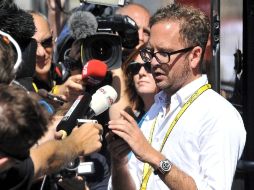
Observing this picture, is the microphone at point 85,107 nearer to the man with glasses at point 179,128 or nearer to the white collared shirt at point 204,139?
the man with glasses at point 179,128

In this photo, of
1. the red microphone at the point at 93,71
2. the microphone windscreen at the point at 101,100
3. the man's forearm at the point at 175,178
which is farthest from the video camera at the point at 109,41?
the man's forearm at the point at 175,178

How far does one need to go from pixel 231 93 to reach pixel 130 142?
4.12 feet

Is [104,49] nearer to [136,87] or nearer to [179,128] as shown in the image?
[136,87]

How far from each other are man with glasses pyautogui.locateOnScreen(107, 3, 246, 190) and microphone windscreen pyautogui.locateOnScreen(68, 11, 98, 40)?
0.90 metres

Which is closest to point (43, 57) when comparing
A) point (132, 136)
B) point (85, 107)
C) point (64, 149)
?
point (85, 107)

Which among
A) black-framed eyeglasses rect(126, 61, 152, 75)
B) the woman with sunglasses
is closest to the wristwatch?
the woman with sunglasses

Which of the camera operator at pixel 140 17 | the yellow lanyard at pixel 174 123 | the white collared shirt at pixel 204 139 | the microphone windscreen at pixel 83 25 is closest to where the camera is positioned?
the white collared shirt at pixel 204 139

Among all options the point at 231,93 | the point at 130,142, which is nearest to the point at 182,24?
the point at 130,142

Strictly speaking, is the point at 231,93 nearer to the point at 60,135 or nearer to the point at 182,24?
the point at 182,24

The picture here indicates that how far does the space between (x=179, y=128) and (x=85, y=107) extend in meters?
0.42

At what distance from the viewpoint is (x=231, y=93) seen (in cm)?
395

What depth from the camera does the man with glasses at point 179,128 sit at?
283 cm

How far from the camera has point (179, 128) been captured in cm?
297

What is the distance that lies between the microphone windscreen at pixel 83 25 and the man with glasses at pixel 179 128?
0.90m
